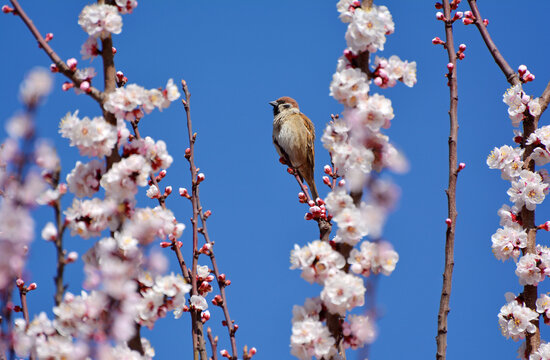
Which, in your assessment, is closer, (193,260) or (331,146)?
(331,146)

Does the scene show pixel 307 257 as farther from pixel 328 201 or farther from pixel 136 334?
pixel 136 334

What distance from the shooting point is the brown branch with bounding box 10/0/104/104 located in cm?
307

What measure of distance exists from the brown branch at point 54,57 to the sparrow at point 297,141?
4874mm

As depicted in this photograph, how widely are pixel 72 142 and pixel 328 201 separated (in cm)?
109

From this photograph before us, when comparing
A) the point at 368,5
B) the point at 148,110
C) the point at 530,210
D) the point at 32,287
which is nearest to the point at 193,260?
the point at 32,287

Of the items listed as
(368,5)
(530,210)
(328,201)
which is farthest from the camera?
(530,210)

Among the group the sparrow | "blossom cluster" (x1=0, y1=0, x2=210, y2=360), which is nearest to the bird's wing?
the sparrow

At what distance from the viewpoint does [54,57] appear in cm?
312

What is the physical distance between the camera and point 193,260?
385 centimetres

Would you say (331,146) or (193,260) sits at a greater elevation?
(193,260)

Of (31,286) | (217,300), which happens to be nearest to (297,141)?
(217,300)

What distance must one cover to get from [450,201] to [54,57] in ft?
7.30

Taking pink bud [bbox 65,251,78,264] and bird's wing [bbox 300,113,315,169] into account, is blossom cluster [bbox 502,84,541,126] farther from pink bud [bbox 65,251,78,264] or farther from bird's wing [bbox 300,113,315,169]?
bird's wing [bbox 300,113,315,169]

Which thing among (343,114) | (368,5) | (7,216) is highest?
(368,5)
